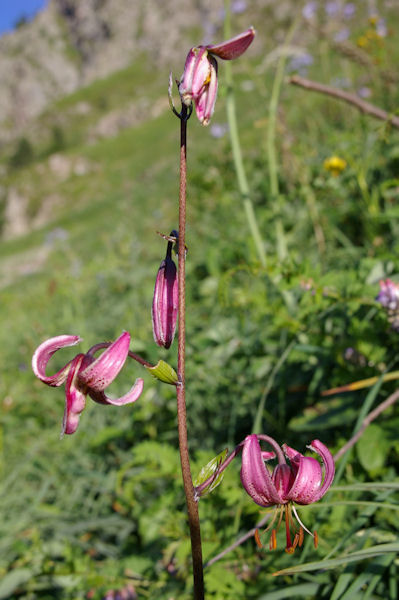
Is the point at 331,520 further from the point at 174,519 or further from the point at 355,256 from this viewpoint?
the point at 355,256

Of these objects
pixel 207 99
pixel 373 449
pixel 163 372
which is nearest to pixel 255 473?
pixel 163 372

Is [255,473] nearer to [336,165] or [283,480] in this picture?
[283,480]

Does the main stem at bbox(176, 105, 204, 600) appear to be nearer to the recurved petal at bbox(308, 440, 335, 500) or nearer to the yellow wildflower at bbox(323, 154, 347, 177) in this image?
the recurved petal at bbox(308, 440, 335, 500)

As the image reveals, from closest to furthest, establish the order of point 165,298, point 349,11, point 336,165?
point 165,298 → point 336,165 → point 349,11

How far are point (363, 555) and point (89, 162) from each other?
124 ft

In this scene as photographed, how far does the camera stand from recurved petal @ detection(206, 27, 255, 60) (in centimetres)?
63

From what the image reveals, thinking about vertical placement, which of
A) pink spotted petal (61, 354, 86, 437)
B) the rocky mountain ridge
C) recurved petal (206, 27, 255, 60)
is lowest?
pink spotted petal (61, 354, 86, 437)

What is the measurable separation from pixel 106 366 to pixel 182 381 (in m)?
0.12

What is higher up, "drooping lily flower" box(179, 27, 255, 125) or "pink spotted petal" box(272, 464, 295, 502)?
"drooping lily flower" box(179, 27, 255, 125)

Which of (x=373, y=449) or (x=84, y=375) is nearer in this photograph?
(x=84, y=375)

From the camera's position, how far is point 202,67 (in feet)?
2.16

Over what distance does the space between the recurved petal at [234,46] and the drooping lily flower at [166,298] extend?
0.80ft

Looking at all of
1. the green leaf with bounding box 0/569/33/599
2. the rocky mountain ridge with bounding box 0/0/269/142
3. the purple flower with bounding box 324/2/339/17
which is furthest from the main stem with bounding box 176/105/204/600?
the rocky mountain ridge with bounding box 0/0/269/142

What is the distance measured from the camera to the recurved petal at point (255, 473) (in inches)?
24.0
